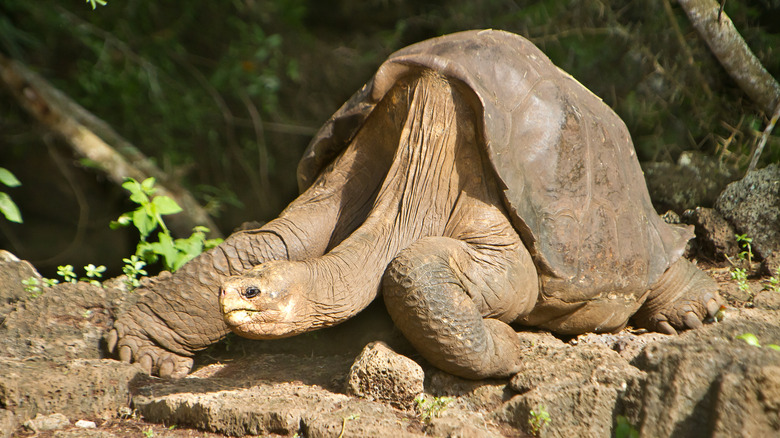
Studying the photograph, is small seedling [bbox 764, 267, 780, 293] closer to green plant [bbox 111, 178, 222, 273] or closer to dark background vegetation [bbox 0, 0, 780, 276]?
dark background vegetation [bbox 0, 0, 780, 276]

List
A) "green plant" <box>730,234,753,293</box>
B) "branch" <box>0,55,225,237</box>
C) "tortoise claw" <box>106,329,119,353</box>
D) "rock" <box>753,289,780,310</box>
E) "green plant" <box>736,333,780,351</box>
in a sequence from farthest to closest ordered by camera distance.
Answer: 1. "branch" <box>0,55,225,237</box>
2. "green plant" <box>730,234,753,293</box>
3. "rock" <box>753,289,780,310</box>
4. "tortoise claw" <box>106,329,119,353</box>
5. "green plant" <box>736,333,780,351</box>

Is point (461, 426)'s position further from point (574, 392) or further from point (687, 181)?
point (687, 181)

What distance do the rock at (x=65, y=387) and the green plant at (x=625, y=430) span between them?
180 cm

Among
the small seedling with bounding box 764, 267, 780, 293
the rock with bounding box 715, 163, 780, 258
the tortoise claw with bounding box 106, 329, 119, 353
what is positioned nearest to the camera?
the tortoise claw with bounding box 106, 329, 119, 353

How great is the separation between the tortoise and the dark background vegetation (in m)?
2.17

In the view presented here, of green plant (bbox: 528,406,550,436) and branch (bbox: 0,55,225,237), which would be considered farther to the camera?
branch (bbox: 0,55,225,237)

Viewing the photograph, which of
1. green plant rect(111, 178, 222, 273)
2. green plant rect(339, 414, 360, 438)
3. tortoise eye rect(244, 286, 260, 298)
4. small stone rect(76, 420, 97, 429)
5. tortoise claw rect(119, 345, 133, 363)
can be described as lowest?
green plant rect(339, 414, 360, 438)

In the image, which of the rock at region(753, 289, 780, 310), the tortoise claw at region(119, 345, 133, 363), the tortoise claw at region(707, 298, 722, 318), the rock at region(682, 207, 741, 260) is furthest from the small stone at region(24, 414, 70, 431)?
the rock at region(682, 207, 741, 260)

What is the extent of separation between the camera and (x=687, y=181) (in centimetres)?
499

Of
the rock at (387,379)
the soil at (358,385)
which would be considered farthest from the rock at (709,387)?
the rock at (387,379)

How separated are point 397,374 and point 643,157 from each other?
12.0ft

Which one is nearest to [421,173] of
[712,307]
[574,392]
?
[574,392]

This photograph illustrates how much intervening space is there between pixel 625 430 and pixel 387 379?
854mm

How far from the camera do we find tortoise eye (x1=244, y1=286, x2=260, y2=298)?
244 centimetres
